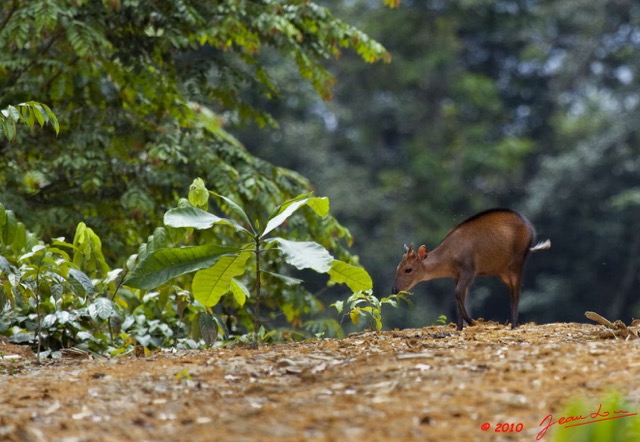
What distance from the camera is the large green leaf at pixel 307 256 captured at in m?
5.05

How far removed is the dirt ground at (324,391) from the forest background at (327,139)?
1350 millimetres

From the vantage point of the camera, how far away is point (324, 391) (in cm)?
396

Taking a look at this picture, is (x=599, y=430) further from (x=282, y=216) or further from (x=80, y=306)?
A: (x=80, y=306)

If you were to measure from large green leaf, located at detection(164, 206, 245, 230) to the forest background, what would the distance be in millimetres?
751

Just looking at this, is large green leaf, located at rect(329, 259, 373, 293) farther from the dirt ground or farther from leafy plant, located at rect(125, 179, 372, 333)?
the dirt ground

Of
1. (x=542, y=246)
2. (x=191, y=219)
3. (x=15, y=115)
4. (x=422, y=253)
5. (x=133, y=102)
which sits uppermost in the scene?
(x=133, y=102)

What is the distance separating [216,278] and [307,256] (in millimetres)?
660

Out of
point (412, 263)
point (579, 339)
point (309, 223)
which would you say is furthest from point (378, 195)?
point (579, 339)

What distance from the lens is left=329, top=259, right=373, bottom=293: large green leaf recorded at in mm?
5621

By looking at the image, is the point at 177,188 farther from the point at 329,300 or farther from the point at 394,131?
the point at 394,131

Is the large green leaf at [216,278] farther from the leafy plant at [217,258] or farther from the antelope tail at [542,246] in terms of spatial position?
the antelope tail at [542,246]

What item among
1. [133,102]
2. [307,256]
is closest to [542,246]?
[307,256]

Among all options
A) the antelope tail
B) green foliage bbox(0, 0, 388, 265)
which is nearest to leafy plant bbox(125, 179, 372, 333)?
the antelope tail

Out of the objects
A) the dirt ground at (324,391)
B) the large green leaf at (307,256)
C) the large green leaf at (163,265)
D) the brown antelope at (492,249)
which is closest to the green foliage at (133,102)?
the brown antelope at (492,249)
